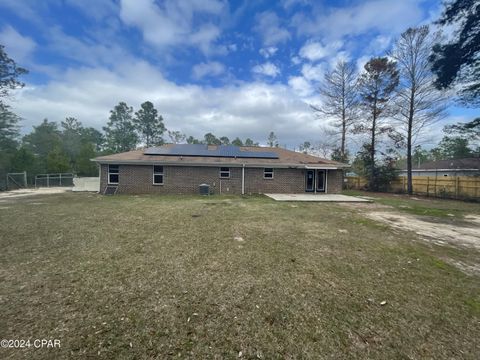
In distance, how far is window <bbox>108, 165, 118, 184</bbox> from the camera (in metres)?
13.2

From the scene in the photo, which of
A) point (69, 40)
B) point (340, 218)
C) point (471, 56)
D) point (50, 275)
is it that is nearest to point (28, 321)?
point (50, 275)

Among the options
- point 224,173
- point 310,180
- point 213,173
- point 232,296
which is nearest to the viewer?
point 232,296

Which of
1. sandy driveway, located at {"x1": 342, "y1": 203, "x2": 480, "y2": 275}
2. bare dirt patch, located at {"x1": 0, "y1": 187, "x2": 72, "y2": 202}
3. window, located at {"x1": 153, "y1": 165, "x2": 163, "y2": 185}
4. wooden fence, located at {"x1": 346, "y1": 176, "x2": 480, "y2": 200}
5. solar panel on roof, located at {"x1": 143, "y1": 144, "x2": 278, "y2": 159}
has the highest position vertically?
solar panel on roof, located at {"x1": 143, "y1": 144, "x2": 278, "y2": 159}

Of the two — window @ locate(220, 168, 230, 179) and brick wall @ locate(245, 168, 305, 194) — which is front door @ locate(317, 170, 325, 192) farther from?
window @ locate(220, 168, 230, 179)

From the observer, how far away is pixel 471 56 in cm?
945

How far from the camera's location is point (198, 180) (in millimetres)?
13742

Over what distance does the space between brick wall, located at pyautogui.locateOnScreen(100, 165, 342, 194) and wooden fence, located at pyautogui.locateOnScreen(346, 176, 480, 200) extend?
10436 millimetres

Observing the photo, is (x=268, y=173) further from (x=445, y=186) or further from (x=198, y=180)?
(x=445, y=186)

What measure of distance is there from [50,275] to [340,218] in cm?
814

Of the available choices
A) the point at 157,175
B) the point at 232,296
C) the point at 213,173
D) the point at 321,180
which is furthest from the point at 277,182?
the point at 232,296

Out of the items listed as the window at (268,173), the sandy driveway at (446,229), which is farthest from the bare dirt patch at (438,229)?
the window at (268,173)

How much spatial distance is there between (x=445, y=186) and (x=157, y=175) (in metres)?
20.9

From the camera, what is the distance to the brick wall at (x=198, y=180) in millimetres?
13281

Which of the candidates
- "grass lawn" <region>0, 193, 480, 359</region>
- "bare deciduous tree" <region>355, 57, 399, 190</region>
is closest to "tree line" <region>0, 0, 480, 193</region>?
"bare deciduous tree" <region>355, 57, 399, 190</region>
